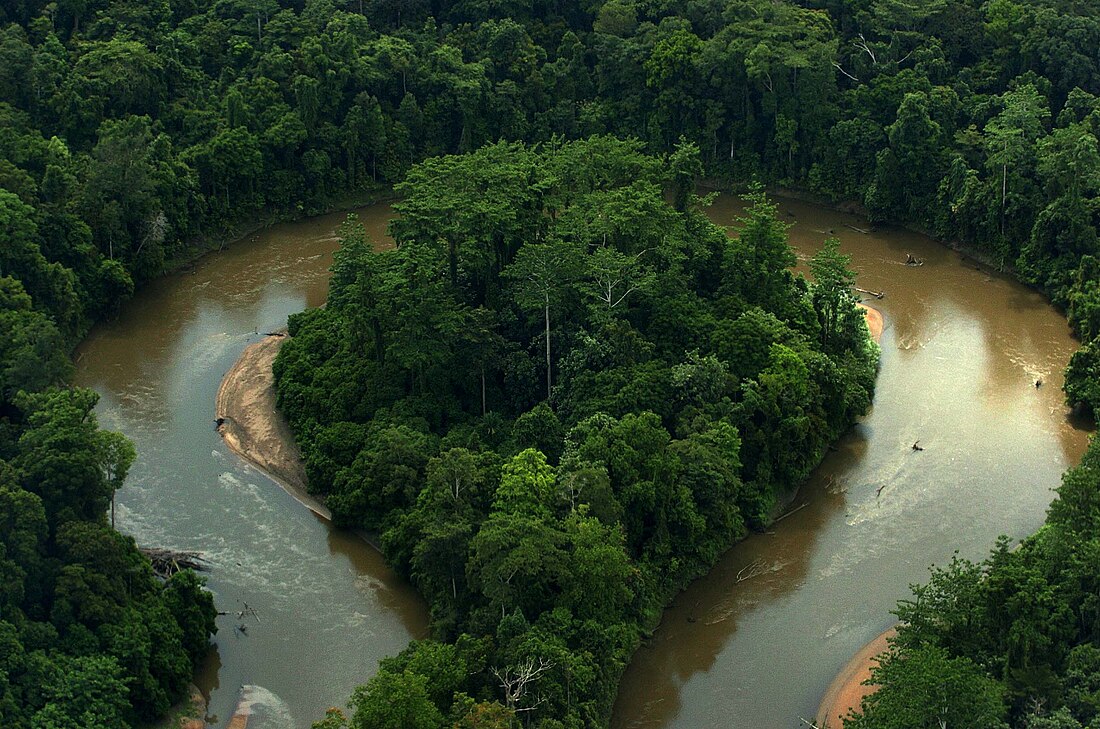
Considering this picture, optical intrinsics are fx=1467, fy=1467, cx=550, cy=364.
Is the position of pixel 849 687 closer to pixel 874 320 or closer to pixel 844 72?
pixel 874 320

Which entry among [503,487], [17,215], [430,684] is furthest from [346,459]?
[17,215]

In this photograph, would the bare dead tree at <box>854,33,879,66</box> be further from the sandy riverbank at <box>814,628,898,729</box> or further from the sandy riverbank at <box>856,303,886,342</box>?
the sandy riverbank at <box>814,628,898,729</box>

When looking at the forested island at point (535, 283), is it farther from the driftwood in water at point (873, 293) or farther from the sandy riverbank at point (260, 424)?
the driftwood in water at point (873, 293)

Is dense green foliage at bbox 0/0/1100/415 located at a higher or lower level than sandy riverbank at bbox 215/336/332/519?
higher

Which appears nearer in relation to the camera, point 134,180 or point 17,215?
point 17,215

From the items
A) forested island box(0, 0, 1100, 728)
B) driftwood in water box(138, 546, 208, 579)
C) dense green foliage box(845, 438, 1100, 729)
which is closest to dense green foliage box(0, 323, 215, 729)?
forested island box(0, 0, 1100, 728)

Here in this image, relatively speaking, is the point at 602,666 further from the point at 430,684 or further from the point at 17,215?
the point at 17,215
